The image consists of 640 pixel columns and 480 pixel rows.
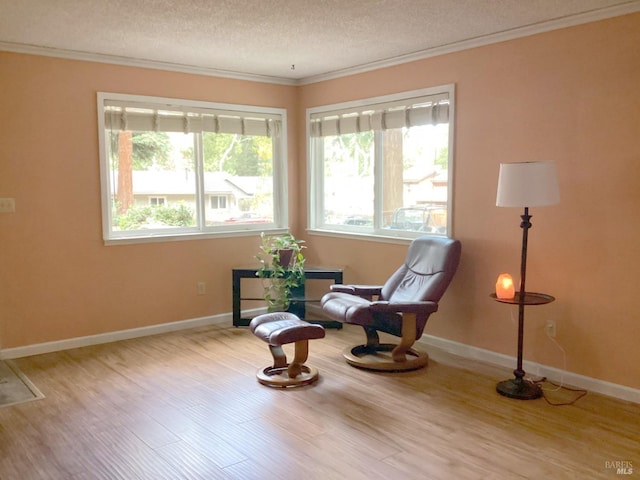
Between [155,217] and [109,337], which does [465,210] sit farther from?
[109,337]

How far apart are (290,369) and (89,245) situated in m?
2.09

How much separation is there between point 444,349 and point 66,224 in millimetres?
3252

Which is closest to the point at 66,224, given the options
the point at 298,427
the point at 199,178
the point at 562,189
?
the point at 199,178

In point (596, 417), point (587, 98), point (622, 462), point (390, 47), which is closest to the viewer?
point (622, 462)

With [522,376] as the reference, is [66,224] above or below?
above

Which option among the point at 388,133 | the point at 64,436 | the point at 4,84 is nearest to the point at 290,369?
the point at 64,436

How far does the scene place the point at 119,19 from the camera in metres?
3.50

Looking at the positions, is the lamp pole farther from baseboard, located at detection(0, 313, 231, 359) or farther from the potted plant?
baseboard, located at detection(0, 313, 231, 359)

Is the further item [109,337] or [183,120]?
[183,120]

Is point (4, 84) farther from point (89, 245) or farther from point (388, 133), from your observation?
point (388, 133)

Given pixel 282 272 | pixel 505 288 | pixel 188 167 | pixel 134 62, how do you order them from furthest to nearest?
pixel 188 167 → pixel 282 272 → pixel 134 62 → pixel 505 288


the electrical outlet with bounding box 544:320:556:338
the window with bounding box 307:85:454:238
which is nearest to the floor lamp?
the electrical outlet with bounding box 544:320:556:338

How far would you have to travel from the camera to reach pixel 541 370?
3.80 m

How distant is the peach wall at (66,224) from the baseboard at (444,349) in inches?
2.2
